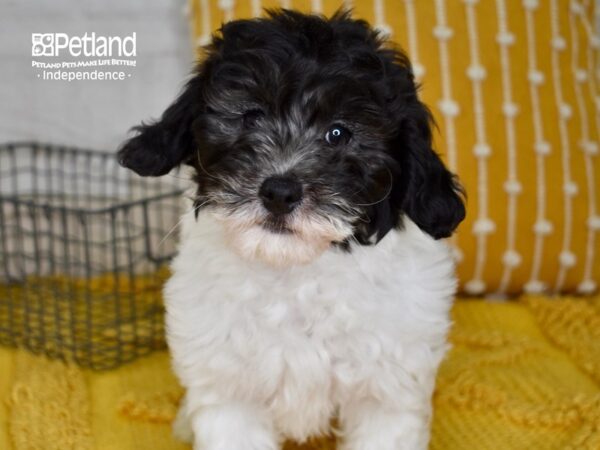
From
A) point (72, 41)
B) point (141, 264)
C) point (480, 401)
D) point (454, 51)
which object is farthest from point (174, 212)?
point (480, 401)

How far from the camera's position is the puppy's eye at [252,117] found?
56.5 inches

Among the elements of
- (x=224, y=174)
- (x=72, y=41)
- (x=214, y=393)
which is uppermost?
(x=72, y=41)

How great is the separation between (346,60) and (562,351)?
1.15 m

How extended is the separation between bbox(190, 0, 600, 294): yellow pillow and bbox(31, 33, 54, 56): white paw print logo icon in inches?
18.5

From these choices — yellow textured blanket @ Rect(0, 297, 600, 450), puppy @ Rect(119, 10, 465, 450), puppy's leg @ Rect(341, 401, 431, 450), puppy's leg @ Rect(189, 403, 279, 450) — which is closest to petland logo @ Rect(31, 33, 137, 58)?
yellow textured blanket @ Rect(0, 297, 600, 450)

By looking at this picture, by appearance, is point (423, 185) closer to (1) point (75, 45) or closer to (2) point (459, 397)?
(2) point (459, 397)

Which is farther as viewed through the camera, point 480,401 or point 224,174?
point 480,401

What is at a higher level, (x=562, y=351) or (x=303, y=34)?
(x=303, y=34)

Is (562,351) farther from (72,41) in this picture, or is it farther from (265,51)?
(72,41)

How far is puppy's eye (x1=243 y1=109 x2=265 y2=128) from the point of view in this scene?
4.71 ft

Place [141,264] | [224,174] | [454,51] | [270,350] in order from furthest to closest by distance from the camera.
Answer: [141,264] < [454,51] < [270,350] < [224,174]

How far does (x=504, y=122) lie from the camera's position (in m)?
2.36

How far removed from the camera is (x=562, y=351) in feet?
7.25

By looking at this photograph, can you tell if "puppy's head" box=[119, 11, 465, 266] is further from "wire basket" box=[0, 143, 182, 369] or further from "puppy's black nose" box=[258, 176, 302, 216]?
"wire basket" box=[0, 143, 182, 369]
